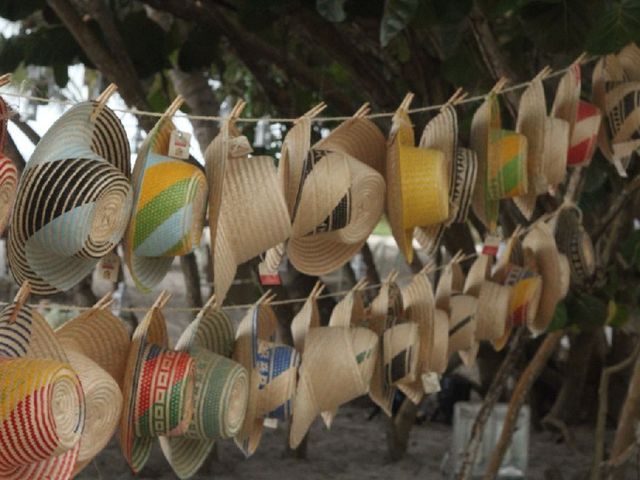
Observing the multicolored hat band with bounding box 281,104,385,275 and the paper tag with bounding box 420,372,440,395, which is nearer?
the multicolored hat band with bounding box 281,104,385,275

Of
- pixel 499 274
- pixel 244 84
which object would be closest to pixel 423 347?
pixel 499 274

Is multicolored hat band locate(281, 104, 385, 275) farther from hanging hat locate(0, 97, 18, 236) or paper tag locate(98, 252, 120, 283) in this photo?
hanging hat locate(0, 97, 18, 236)

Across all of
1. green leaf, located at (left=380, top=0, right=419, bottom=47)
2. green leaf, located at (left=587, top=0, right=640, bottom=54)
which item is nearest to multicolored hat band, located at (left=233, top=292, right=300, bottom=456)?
green leaf, located at (left=380, top=0, right=419, bottom=47)

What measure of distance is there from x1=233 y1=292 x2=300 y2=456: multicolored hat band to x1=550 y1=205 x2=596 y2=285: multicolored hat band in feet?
3.13

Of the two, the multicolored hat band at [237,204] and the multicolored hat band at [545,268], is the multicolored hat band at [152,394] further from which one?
the multicolored hat band at [545,268]

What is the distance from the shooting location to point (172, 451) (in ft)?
6.44

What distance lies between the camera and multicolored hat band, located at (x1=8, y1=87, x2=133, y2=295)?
1.47m

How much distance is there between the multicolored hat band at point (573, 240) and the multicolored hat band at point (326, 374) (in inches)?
32.2

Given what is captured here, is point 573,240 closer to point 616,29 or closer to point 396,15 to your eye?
point 616,29

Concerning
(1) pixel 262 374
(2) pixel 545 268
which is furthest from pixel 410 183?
(2) pixel 545 268

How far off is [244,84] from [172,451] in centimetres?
384

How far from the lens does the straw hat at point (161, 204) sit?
159cm

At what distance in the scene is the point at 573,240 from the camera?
2840mm

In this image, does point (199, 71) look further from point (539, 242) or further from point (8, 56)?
point (539, 242)
